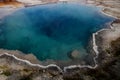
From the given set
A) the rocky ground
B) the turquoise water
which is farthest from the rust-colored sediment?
the rocky ground

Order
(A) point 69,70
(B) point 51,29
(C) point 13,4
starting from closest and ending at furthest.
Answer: (A) point 69,70
(B) point 51,29
(C) point 13,4

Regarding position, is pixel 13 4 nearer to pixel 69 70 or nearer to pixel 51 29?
pixel 51 29

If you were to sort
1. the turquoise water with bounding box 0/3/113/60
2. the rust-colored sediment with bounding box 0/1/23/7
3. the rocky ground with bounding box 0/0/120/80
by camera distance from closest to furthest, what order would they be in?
the rocky ground with bounding box 0/0/120/80
the turquoise water with bounding box 0/3/113/60
the rust-colored sediment with bounding box 0/1/23/7

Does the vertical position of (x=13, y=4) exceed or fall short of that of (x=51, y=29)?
it exceeds it

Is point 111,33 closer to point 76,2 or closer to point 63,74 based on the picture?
point 63,74

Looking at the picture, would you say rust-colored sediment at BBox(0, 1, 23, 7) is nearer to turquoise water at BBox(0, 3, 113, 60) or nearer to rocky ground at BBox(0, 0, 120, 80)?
turquoise water at BBox(0, 3, 113, 60)

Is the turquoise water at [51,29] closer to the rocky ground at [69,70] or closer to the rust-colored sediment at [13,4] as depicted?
the rocky ground at [69,70]

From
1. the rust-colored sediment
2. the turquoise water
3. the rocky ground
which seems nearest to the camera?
the rocky ground

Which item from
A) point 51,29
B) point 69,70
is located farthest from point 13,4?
point 69,70

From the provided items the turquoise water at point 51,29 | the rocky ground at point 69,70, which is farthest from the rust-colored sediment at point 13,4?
the rocky ground at point 69,70

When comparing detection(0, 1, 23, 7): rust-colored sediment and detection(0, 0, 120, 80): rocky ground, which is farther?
detection(0, 1, 23, 7): rust-colored sediment
